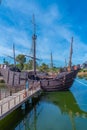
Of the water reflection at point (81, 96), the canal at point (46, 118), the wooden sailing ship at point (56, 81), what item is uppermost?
the wooden sailing ship at point (56, 81)

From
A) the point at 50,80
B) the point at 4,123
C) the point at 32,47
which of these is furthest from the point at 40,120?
the point at 32,47

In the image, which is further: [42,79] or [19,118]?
[42,79]

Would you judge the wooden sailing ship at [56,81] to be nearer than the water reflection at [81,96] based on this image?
No

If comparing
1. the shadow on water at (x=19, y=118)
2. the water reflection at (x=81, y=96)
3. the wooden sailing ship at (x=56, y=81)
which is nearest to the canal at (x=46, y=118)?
the shadow on water at (x=19, y=118)

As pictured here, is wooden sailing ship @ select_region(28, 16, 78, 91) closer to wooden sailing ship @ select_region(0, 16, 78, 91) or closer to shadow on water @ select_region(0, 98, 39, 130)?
wooden sailing ship @ select_region(0, 16, 78, 91)

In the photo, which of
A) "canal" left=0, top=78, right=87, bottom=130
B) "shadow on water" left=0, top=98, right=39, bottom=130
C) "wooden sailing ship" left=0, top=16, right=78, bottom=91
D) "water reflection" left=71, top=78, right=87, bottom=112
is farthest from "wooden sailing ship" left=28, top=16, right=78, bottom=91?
"shadow on water" left=0, top=98, right=39, bottom=130

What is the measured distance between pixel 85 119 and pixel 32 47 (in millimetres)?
28898

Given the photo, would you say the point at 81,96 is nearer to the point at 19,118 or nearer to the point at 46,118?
the point at 46,118

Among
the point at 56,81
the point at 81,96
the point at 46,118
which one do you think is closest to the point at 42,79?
the point at 56,81

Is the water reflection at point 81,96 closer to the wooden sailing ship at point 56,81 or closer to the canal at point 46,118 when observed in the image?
the canal at point 46,118

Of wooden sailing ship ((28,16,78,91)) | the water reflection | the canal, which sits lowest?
the canal

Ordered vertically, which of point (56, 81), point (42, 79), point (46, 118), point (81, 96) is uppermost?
point (42, 79)

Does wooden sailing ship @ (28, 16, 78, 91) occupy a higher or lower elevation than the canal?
higher

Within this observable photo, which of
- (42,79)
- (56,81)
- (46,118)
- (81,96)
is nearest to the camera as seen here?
(46,118)
